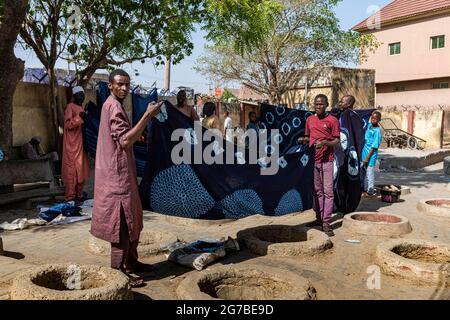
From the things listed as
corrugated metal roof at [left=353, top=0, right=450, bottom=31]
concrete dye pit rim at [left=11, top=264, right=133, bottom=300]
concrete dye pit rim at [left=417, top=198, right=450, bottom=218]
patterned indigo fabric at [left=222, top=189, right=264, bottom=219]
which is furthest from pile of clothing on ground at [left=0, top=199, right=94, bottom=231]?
corrugated metal roof at [left=353, top=0, right=450, bottom=31]

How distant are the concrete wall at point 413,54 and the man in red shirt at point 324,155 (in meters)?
25.1

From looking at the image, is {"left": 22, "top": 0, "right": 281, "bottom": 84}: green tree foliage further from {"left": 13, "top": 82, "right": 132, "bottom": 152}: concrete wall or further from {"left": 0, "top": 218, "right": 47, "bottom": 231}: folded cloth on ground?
{"left": 0, "top": 218, "right": 47, "bottom": 231}: folded cloth on ground

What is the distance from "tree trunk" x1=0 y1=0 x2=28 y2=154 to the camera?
7133 mm

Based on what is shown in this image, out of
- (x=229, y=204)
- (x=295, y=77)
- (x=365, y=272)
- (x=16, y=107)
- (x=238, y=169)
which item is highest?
(x=295, y=77)

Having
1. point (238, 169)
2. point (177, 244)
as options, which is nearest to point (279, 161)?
point (238, 169)

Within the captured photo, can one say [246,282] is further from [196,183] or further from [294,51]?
[294,51]

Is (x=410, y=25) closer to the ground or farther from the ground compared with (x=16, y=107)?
farther from the ground

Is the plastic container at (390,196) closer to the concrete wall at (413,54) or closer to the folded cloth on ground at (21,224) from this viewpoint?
the folded cloth on ground at (21,224)

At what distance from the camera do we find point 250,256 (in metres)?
5.05

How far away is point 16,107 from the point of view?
8.60 metres

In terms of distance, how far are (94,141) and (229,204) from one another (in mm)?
3646

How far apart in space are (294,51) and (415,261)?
2062cm

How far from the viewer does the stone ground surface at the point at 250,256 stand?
13.3 ft
